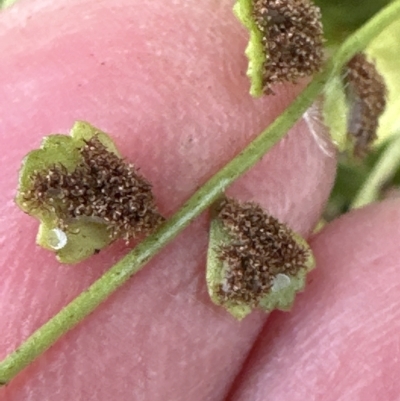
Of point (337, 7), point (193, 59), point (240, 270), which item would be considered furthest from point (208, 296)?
point (337, 7)

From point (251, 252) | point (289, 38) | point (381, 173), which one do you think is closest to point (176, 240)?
point (251, 252)

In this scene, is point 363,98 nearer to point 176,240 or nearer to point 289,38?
point 289,38

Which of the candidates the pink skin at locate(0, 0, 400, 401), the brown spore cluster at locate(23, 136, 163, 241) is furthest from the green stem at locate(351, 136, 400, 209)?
the brown spore cluster at locate(23, 136, 163, 241)

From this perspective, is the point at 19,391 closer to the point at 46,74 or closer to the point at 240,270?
the point at 240,270

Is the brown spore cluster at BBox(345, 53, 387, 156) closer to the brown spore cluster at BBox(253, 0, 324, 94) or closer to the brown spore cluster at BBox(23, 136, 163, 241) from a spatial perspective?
the brown spore cluster at BBox(253, 0, 324, 94)

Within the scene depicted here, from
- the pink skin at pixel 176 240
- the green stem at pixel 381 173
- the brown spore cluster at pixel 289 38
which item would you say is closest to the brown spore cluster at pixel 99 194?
the pink skin at pixel 176 240
